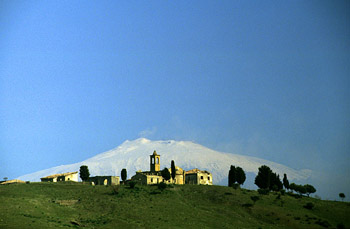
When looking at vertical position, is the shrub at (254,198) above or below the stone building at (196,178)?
below

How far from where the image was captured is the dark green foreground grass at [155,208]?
80.6 meters

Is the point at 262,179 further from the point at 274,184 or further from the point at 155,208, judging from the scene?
the point at 155,208

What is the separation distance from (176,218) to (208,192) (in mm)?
23576

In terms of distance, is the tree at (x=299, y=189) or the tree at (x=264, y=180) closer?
the tree at (x=264, y=180)

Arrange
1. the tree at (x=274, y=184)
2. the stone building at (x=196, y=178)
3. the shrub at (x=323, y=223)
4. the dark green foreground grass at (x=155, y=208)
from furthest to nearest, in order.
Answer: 1. the stone building at (x=196, y=178)
2. the tree at (x=274, y=184)
3. the shrub at (x=323, y=223)
4. the dark green foreground grass at (x=155, y=208)

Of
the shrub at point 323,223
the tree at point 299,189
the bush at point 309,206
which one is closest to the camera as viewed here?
the shrub at point 323,223

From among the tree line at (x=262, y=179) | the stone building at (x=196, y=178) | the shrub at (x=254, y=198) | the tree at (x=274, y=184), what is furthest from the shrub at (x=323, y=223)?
the stone building at (x=196, y=178)

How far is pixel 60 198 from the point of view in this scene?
319 ft

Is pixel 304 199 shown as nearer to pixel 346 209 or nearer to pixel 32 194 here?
pixel 346 209

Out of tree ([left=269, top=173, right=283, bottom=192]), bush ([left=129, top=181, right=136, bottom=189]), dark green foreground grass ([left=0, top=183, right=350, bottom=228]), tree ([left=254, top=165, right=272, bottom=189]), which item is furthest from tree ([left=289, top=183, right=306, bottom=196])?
bush ([left=129, top=181, right=136, bottom=189])

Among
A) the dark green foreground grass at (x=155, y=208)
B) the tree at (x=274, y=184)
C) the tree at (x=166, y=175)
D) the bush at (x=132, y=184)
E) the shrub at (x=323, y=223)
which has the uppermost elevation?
the tree at (x=166, y=175)

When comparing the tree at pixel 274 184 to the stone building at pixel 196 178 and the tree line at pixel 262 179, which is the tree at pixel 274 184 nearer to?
the tree line at pixel 262 179

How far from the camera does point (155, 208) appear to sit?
91.7 metres

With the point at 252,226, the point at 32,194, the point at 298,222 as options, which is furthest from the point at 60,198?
the point at 298,222
